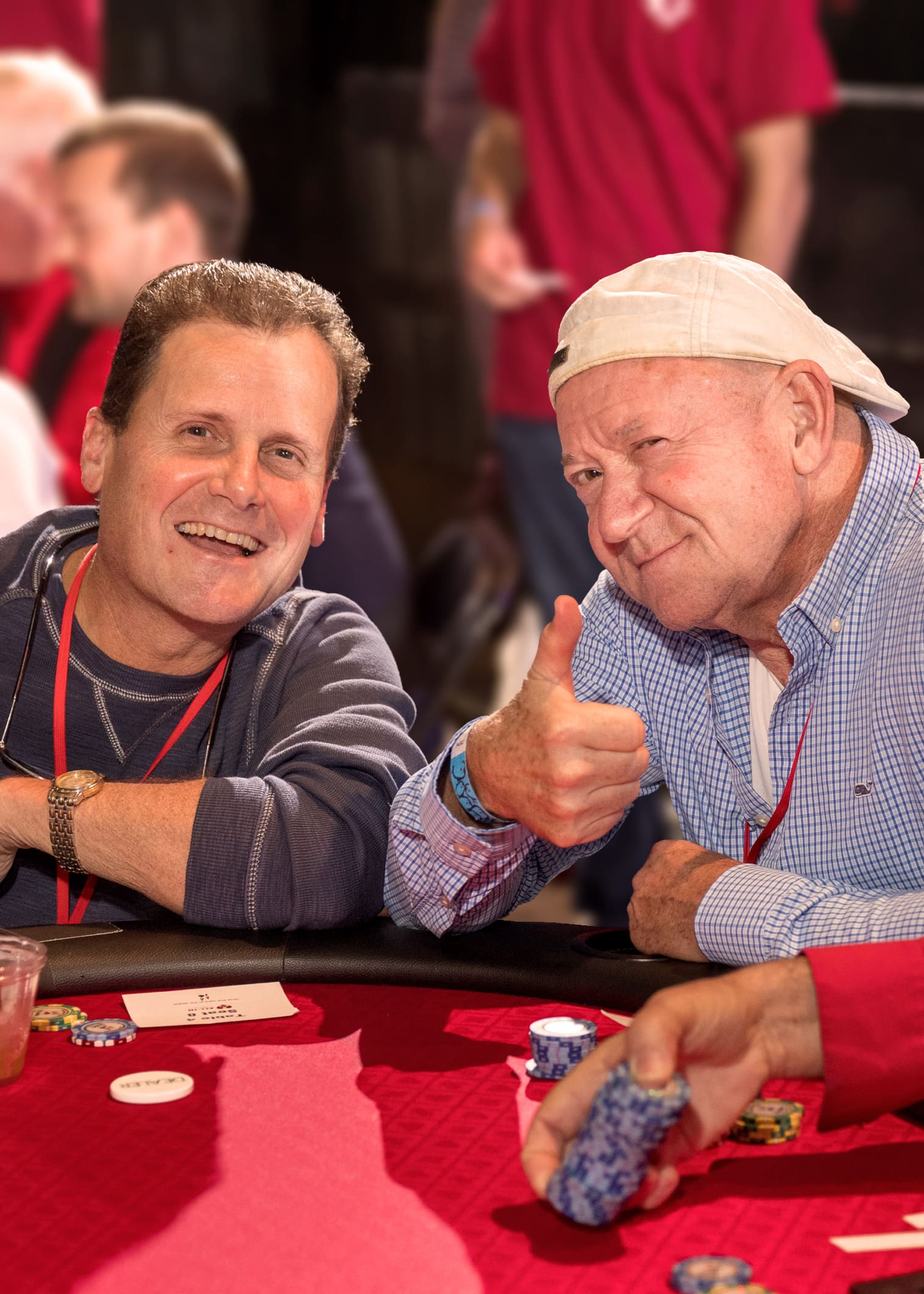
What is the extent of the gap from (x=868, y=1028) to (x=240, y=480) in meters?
1.03

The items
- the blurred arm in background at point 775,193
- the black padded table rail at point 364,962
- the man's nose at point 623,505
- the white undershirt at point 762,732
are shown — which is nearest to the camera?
the black padded table rail at point 364,962

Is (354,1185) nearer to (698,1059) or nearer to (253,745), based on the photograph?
(698,1059)

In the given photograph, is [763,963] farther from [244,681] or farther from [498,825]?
[244,681]

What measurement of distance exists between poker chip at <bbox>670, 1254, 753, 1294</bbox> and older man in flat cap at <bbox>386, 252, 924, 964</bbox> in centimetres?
57

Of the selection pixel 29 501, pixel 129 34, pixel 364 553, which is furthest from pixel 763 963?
pixel 129 34

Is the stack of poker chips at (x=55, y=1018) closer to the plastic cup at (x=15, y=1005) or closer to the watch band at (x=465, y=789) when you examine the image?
the plastic cup at (x=15, y=1005)

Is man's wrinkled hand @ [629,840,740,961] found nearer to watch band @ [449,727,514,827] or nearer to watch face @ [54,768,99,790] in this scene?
watch band @ [449,727,514,827]

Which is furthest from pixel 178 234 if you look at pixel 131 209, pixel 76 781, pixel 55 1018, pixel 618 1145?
pixel 618 1145

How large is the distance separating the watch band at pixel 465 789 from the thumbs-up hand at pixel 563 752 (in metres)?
0.07

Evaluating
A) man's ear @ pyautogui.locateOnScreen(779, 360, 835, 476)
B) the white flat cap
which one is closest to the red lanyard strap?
man's ear @ pyautogui.locateOnScreen(779, 360, 835, 476)

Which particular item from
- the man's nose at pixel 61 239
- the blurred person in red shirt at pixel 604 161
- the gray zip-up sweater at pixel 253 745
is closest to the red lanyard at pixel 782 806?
the gray zip-up sweater at pixel 253 745

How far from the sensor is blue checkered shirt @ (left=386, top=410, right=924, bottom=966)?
63.4 inches

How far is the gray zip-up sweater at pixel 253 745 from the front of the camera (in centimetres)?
174

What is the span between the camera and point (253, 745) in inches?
78.7
